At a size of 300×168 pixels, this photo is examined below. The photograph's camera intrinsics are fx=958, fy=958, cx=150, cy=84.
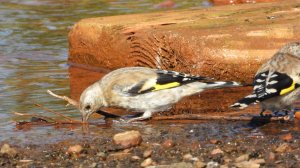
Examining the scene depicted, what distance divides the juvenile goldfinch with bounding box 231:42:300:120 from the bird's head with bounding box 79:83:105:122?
155 cm

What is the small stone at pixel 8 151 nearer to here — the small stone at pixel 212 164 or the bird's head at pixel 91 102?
the bird's head at pixel 91 102

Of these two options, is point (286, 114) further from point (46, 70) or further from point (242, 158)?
point (46, 70)

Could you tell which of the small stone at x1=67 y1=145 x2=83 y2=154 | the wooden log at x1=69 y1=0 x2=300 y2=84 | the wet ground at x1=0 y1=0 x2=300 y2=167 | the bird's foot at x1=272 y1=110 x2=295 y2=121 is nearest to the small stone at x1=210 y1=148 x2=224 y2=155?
the wet ground at x1=0 y1=0 x2=300 y2=167

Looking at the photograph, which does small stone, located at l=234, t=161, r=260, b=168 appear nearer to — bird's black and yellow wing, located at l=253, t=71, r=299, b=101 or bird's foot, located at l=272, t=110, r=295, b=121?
bird's black and yellow wing, located at l=253, t=71, r=299, b=101

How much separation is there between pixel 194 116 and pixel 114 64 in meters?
3.08

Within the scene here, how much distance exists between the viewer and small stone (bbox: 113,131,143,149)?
767 centimetres

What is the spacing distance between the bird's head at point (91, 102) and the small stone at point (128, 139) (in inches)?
47.6

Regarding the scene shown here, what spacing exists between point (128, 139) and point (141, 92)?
147cm

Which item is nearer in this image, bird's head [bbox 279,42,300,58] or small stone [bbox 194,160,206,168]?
small stone [bbox 194,160,206,168]

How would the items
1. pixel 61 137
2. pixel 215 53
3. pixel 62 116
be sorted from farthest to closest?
pixel 215 53, pixel 62 116, pixel 61 137

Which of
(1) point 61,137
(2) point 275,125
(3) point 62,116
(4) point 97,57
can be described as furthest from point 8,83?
(2) point 275,125

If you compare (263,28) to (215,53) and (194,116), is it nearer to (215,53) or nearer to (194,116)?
(215,53)

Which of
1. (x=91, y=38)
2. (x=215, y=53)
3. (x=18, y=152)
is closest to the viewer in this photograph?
(x=18, y=152)

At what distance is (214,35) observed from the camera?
1035 centimetres
